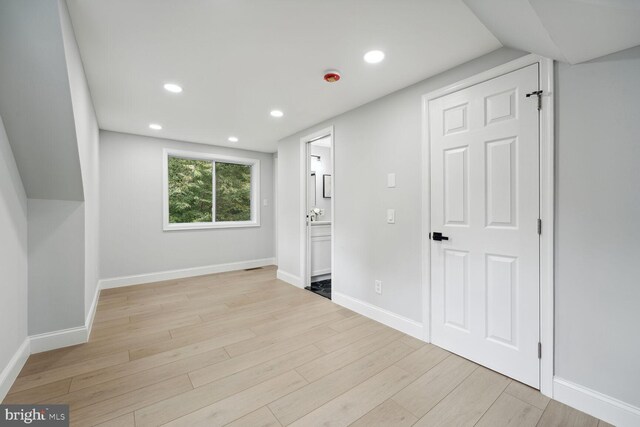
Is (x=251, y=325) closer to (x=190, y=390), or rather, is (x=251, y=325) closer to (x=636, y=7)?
(x=190, y=390)

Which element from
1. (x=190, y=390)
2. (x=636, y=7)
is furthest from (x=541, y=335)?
(x=190, y=390)

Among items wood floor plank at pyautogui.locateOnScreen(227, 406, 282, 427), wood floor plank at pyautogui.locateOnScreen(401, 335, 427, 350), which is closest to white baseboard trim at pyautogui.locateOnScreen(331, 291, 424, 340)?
wood floor plank at pyautogui.locateOnScreen(401, 335, 427, 350)

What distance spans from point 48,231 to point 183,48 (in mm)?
1878

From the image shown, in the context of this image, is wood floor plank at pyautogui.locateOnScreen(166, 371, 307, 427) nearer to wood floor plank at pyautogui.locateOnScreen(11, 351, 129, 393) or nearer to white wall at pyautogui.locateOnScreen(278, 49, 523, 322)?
wood floor plank at pyautogui.locateOnScreen(11, 351, 129, 393)

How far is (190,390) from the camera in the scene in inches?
69.6

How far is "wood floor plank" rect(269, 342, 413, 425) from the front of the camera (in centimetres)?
159

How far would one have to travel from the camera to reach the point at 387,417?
1540 millimetres

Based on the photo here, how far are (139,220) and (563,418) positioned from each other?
514cm

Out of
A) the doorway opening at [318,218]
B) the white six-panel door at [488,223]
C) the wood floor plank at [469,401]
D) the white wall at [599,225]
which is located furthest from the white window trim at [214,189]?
the white wall at [599,225]

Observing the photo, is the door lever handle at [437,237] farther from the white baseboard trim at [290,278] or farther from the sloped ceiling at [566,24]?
the white baseboard trim at [290,278]

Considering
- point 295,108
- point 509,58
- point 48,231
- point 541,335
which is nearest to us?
point 541,335

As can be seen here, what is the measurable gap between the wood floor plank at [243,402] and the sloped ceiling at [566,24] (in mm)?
2440

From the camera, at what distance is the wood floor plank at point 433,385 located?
1.65 metres

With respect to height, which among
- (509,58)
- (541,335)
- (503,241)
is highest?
(509,58)
